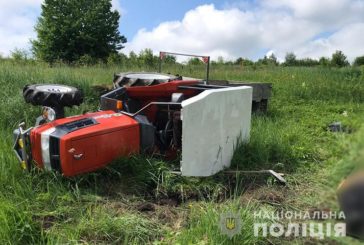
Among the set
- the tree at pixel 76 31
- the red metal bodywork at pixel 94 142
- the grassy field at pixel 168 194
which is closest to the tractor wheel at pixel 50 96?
the red metal bodywork at pixel 94 142

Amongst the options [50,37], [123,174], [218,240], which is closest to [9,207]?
[123,174]

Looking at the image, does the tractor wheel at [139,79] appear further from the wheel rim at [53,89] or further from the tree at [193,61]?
the tree at [193,61]

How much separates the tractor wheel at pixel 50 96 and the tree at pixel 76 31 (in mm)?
33835

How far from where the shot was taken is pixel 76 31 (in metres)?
39.2

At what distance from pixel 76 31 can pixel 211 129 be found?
3689 cm

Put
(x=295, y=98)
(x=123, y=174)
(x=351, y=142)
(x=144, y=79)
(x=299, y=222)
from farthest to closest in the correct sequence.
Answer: (x=295, y=98) < (x=144, y=79) < (x=123, y=174) < (x=299, y=222) < (x=351, y=142)

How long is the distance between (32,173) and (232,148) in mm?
2371

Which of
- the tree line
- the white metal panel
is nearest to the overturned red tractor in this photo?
the white metal panel

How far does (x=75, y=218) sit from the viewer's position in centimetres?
369

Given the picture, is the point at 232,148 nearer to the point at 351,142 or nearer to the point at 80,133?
the point at 80,133
